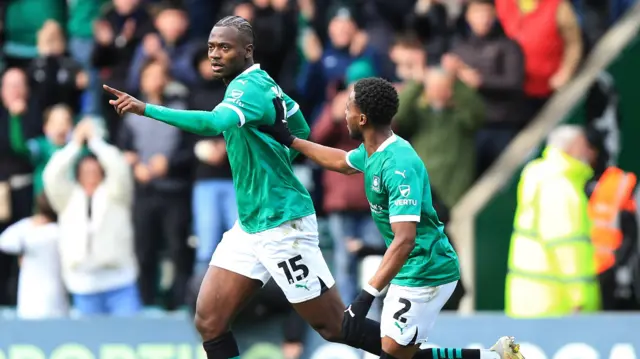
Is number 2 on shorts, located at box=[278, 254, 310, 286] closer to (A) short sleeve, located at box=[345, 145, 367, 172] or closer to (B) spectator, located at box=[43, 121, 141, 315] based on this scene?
(A) short sleeve, located at box=[345, 145, 367, 172]

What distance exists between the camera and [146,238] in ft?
40.9

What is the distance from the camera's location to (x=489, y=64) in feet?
40.3

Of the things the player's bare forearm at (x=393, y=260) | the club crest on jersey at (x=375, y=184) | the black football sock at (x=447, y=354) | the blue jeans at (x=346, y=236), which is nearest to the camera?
the player's bare forearm at (x=393, y=260)

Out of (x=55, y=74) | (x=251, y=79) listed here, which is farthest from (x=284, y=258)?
(x=55, y=74)

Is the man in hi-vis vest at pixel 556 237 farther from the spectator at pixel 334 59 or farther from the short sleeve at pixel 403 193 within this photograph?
the short sleeve at pixel 403 193

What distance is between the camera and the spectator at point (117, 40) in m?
13.7

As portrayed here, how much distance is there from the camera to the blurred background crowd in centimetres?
1182

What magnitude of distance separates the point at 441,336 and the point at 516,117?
8.82 ft

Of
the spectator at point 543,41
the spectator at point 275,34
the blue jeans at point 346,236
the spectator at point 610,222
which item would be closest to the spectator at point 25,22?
the spectator at point 275,34

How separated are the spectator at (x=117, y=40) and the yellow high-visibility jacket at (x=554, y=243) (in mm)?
4371

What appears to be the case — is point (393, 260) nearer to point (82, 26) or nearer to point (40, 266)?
point (40, 266)

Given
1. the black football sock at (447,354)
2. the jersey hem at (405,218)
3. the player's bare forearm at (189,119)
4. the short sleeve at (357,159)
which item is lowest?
the black football sock at (447,354)

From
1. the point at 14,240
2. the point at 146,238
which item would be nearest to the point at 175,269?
the point at 146,238

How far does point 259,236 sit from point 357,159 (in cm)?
69
